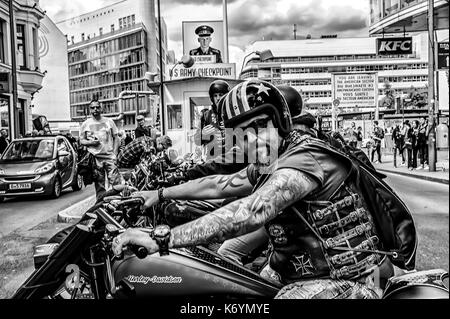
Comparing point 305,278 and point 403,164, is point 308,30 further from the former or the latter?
point 403,164

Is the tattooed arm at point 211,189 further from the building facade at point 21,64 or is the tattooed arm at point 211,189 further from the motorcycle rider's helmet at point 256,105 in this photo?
the building facade at point 21,64

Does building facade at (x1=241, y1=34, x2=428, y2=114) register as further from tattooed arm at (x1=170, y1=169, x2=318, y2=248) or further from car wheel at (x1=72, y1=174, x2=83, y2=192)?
car wheel at (x1=72, y1=174, x2=83, y2=192)

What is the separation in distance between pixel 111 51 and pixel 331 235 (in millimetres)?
1614

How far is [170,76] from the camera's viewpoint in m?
3.41

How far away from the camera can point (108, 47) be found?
8.21 feet

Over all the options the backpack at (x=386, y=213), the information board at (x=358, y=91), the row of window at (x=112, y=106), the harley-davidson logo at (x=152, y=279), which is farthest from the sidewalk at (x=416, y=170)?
the row of window at (x=112, y=106)

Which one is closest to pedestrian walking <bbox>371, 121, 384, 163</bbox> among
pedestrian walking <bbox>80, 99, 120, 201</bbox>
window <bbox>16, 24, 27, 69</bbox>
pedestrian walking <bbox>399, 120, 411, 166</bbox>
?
pedestrian walking <bbox>399, 120, 411, 166</bbox>

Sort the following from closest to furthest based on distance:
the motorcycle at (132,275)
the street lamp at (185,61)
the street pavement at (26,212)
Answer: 1. the motorcycle at (132,275)
2. the street lamp at (185,61)
3. the street pavement at (26,212)

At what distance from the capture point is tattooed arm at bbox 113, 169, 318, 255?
1.24 meters

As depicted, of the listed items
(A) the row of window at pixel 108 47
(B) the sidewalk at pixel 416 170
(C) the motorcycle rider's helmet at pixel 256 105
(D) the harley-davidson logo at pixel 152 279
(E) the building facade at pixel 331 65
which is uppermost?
(A) the row of window at pixel 108 47

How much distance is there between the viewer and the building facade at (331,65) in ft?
6.17

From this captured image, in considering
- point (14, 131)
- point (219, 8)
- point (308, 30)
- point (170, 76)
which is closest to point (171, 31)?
point (219, 8)

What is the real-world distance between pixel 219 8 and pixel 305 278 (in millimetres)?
1111
